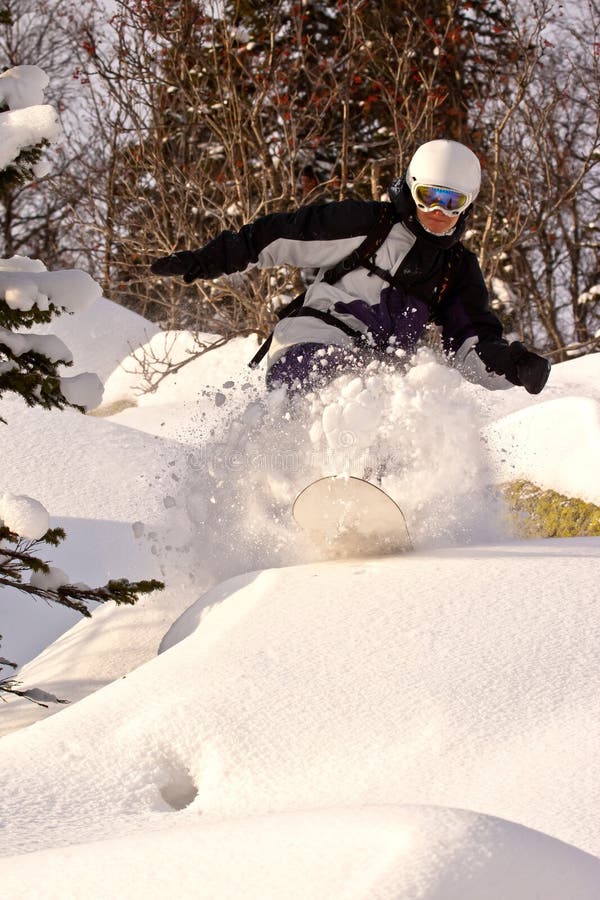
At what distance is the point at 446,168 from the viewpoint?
4137 mm

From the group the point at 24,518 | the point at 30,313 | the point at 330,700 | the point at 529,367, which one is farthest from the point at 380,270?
the point at 330,700

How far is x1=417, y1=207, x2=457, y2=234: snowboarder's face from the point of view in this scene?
4.22m

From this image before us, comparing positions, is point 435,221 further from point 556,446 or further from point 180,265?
point 556,446

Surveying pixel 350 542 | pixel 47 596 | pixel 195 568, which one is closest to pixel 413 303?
pixel 350 542

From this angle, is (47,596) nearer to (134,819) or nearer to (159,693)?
(159,693)

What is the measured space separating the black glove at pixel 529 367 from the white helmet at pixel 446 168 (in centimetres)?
65

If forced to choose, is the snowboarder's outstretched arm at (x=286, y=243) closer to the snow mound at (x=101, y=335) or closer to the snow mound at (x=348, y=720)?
the snow mound at (x=348, y=720)

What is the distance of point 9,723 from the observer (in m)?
3.68

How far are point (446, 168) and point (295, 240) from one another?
683mm

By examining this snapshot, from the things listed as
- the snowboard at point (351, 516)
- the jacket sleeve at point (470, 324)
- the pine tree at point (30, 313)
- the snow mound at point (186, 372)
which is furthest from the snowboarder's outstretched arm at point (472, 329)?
the snow mound at point (186, 372)

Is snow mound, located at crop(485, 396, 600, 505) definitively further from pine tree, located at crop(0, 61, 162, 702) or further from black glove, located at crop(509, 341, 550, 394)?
pine tree, located at crop(0, 61, 162, 702)

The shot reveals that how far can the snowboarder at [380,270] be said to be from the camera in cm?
418

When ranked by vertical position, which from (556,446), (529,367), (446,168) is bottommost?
(556,446)

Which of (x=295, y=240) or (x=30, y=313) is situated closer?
(x=30, y=313)
